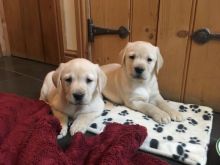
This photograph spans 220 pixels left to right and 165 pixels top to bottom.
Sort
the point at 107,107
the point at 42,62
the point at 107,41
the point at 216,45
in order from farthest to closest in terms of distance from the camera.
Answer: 1. the point at 42,62
2. the point at 107,41
3. the point at 107,107
4. the point at 216,45

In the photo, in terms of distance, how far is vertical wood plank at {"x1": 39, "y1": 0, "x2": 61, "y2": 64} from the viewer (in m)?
2.28

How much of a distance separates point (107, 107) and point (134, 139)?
47 centimetres

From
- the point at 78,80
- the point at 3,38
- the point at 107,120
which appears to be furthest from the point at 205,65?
the point at 3,38

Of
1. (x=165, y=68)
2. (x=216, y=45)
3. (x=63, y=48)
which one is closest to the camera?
(x=216, y=45)

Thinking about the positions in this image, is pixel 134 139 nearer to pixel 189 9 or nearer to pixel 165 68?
pixel 165 68

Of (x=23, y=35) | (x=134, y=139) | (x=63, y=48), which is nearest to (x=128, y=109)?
(x=134, y=139)

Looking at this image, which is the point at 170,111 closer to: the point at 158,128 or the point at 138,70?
the point at 158,128

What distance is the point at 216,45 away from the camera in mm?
1409

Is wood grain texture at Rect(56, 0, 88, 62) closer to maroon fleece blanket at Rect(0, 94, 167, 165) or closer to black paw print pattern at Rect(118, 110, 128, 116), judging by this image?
black paw print pattern at Rect(118, 110, 128, 116)

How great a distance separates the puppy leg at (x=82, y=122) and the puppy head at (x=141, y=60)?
326 mm

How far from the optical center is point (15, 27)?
276cm

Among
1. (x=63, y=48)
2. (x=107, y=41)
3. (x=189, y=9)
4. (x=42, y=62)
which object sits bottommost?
(x=42, y=62)

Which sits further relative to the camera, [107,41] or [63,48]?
[63,48]

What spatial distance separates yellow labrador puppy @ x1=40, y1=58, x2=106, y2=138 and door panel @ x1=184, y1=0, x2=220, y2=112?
62 centimetres
